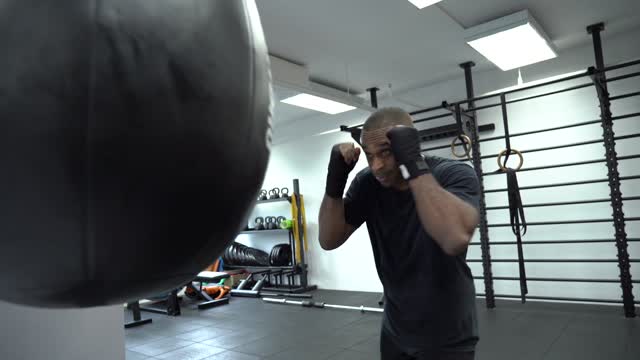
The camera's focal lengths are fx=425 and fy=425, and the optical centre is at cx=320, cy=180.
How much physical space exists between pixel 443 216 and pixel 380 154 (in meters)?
0.30

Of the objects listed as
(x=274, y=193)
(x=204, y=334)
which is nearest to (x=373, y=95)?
(x=274, y=193)

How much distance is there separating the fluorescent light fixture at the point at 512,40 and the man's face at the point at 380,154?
3148 millimetres

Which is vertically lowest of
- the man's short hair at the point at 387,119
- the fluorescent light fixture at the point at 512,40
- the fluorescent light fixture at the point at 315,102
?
the man's short hair at the point at 387,119

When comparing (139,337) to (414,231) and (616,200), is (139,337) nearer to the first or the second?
(414,231)

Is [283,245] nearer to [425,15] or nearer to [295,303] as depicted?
[295,303]

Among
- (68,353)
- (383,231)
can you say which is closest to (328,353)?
(68,353)

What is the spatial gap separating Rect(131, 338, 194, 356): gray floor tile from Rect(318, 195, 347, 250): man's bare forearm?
3.21 m

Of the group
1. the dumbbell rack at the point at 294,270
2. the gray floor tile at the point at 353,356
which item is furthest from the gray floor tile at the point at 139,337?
the dumbbell rack at the point at 294,270

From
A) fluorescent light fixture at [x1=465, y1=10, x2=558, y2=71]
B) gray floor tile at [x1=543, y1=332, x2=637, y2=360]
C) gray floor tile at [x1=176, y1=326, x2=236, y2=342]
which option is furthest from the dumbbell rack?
gray floor tile at [x1=543, y1=332, x2=637, y2=360]

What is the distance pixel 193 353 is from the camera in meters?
3.97

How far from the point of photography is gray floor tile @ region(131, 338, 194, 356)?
161 inches

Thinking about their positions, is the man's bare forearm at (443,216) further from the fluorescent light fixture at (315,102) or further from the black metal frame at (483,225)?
the fluorescent light fixture at (315,102)

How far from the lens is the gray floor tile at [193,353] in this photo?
3.87 meters

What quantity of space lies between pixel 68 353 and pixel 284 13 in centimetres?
297
